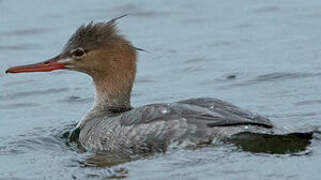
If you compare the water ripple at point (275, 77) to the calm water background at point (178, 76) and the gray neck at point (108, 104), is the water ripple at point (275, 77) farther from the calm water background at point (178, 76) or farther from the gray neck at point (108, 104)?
the gray neck at point (108, 104)

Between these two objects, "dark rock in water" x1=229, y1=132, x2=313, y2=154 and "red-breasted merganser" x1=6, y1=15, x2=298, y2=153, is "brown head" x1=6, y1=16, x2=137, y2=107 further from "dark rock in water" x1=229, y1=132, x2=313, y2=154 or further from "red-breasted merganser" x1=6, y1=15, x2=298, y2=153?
"dark rock in water" x1=229, y1=132, x2=313, y2=154

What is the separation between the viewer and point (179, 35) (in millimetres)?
14859

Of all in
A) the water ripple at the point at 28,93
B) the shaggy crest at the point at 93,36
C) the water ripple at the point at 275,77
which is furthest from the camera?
the water ripple at the point at 28,93

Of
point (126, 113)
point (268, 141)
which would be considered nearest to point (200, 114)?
point (268, 141)

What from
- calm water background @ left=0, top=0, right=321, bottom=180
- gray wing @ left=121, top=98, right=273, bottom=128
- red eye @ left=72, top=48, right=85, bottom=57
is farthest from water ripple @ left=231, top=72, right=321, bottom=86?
gray wing @ left=121, top=98, right=273, bottom=128

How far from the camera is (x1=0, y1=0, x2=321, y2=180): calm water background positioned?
8.23 meters

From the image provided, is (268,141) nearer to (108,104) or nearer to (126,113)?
(126,113)

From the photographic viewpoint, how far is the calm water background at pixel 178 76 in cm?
823

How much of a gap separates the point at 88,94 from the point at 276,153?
4441 millimetres

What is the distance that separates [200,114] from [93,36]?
5.75 ft

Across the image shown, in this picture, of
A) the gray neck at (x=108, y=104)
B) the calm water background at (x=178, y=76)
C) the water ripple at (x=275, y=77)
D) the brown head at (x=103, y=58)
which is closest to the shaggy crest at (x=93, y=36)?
the brown head at (x=103, y=58)

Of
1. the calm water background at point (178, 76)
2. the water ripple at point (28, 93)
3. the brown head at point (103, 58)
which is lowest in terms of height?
the water ripple at point (28, 93)

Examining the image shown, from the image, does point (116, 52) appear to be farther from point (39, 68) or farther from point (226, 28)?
point (226, 28)

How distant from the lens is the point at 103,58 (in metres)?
9.84
